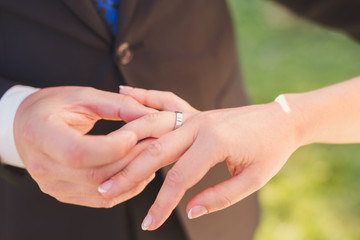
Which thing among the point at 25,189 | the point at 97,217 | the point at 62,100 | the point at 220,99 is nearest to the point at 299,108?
the point at 220,99

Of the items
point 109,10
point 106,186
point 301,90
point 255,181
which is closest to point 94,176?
point 106,186

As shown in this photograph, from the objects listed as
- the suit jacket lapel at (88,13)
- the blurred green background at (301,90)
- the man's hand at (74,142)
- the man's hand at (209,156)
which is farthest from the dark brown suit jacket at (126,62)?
the blurred green background at (301,90)

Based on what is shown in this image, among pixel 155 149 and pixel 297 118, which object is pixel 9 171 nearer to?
pixel 155 149

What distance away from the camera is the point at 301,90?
3693 mm

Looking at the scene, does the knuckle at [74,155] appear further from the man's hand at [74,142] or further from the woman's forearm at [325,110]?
the woman's forearm at [325,110]

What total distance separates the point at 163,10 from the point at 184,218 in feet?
2.36

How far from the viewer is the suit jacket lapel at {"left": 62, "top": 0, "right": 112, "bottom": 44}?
3.52 ft

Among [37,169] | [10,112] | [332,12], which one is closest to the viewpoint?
[37,169]

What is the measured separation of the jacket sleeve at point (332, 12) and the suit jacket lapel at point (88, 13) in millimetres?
806

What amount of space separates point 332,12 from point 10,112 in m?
1.17

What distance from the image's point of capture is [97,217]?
1346 mm

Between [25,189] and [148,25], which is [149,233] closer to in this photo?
[25,189]

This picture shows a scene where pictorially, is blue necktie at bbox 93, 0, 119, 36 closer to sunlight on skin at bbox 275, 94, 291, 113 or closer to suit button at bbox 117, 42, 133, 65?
suit button at bbox 117, 42, 133, 65

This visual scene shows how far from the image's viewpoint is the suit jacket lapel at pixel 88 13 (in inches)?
42.3
